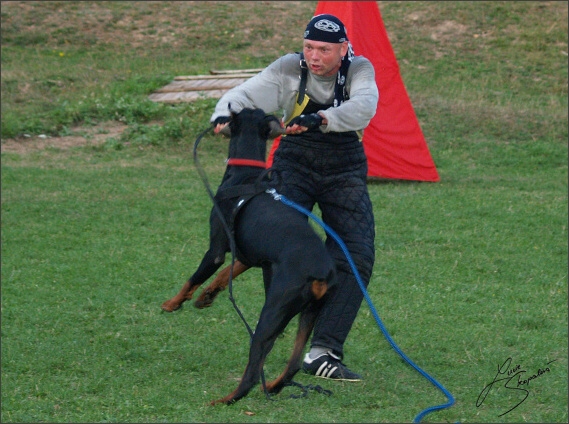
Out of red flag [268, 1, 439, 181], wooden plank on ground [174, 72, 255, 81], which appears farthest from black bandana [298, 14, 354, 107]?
wooden plank on ground [174, 72, 255, 81]

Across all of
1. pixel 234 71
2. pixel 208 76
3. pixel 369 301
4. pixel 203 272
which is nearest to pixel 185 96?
pixel 208 76

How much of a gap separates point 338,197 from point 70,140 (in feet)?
27.8

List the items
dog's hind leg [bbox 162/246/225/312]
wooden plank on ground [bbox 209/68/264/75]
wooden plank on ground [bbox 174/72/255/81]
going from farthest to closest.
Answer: wooden plank on ground [bbox 209/68/264/75] < wooden plank on ground [bbox 174/72/255/81] < dog's hind leg [bbox 162/246/225/312]

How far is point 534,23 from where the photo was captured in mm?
17734

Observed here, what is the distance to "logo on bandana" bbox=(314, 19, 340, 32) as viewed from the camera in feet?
14.1

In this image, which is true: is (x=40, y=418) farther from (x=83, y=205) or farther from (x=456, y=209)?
(x=456, y=209)

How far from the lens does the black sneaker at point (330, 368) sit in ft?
14.8

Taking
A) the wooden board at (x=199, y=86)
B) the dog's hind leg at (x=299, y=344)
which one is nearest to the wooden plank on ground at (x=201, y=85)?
the wooden board at (x=199, y=86)

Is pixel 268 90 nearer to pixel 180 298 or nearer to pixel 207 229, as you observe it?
pixel 180 298

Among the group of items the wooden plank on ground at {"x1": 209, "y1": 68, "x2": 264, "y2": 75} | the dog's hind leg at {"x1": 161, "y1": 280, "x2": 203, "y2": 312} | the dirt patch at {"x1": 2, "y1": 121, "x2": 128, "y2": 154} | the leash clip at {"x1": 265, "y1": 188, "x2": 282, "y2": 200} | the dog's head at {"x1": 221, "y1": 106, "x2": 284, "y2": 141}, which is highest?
the dog's head at {"x1": 221, "y1": 106, "x2": 284, "y2": 141}

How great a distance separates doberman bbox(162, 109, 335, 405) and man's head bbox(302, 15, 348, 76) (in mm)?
405

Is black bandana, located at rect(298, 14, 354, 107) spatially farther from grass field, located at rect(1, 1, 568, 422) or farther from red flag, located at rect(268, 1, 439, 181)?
red flag, located at rect(268, 1, 439, 181)

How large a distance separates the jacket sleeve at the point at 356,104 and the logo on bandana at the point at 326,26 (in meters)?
0.24

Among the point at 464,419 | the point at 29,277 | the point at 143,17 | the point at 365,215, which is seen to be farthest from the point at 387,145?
the point at 143,17
